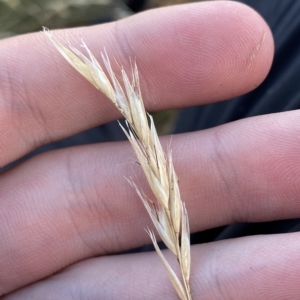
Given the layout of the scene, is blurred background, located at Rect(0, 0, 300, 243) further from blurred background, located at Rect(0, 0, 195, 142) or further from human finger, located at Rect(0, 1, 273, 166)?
human finger, located at Rect(0, 1, 273, 166)

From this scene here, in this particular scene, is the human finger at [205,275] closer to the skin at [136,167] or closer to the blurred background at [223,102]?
the skin at [136,167]

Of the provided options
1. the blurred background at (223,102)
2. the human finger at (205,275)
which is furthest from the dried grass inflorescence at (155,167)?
the blurred background at (223,102)

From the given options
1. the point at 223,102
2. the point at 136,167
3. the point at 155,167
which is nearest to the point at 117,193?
the point at 136,167

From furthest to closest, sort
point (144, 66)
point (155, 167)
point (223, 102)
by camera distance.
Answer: point (223, 102) < point (144, 66) < point (155, 167)

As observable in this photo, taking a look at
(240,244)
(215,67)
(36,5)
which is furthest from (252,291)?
(36,5)

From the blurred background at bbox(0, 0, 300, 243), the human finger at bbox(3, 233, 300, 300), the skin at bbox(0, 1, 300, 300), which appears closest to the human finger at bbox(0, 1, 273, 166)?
the skin at bbox(0, 1, 300, 300)

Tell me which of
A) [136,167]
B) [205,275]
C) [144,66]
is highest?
[144,66]

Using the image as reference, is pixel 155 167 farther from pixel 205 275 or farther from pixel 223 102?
pixel 223 102

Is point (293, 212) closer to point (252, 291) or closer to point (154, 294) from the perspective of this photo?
point (252, 291)
